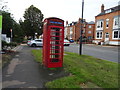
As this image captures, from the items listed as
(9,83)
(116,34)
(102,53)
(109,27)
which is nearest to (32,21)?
(109,27)

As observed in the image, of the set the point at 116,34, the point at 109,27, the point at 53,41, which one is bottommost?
the point at 53,41

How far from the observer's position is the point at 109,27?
3256cm

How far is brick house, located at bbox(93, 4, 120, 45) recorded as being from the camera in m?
30.0

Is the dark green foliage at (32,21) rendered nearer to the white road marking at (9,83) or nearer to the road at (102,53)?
the road at (102,53)

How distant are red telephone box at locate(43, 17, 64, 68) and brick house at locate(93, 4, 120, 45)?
1041 inches

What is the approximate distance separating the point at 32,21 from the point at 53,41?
1168 inches

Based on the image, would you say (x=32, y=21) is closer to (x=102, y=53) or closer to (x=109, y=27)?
(x=109, y=27)

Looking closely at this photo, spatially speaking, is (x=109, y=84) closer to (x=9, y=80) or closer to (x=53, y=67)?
(x=53, y=67)

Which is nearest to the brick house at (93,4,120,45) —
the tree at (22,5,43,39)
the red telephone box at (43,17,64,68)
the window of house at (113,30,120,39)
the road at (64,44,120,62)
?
the window of house at (113,30,120,39)

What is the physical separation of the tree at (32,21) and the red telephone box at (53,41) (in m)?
28.6

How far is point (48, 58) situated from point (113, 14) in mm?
30361

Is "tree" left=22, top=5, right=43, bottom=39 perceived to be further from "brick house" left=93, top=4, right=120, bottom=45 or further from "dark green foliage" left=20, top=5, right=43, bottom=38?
"brick house" left=93, top=4, right=120, bottom=45

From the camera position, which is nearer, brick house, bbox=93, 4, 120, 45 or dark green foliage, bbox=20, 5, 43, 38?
brick house, bbox=93, 4, 120, 45

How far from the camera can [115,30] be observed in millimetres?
30344
